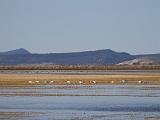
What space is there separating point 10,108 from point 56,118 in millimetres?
6836

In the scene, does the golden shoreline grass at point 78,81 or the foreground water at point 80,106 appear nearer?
the foreground water at point 80,106

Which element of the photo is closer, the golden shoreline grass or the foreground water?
the foreground water

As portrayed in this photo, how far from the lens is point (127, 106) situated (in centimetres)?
3981

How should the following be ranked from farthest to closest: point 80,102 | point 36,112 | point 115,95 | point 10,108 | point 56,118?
1. point 115,95
2. point 80,102
3. point 10,108
4. point 36,112
5. point 56,118

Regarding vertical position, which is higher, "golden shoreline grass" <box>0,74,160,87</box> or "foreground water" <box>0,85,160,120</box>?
"golden shoreline grass" <box>0,74,160,87</box>

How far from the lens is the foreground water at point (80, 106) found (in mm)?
33781

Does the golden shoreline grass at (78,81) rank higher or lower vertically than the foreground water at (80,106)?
higher

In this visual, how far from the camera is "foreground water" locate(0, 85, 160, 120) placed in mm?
33781

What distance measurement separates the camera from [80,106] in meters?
40.2

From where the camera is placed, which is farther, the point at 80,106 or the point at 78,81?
the point at 78,81

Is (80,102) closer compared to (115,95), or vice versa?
(80,102)

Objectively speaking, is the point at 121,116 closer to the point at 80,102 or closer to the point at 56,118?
the point at 56,118

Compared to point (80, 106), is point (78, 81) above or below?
above

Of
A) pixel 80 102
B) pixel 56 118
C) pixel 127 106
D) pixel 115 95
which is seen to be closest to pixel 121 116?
pixel 56 118
